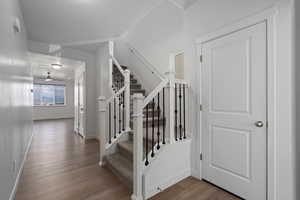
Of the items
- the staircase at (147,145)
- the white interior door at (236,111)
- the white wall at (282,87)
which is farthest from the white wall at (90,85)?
the white wall at (282,87)

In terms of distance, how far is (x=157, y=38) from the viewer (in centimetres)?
395

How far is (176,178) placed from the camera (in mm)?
2170

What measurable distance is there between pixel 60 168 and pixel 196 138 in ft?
8.13

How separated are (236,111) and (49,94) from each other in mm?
10505

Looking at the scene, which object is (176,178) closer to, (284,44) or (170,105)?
(170,105)

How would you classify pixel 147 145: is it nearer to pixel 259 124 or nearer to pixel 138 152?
pixel 138 152

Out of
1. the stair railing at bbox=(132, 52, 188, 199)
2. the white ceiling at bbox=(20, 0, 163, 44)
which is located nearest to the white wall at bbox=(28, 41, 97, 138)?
the white ceiling at bbox=(20, 0, 163, 44)

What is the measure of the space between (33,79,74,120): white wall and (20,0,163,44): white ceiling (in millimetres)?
6151

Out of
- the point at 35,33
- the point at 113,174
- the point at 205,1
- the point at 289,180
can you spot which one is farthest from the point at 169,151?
the point at 35,33

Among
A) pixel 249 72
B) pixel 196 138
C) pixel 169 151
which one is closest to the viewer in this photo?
pixel 249 72

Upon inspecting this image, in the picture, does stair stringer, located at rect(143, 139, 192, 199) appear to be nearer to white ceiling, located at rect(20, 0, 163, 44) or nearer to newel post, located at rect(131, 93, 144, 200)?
newel post, located at rect(131, 93, 144, 200)

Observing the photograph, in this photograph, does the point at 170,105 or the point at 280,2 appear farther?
the point at 170,105

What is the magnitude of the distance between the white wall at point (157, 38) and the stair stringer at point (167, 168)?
7.03 feet

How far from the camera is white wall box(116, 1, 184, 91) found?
3.41 meters
